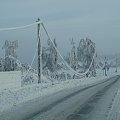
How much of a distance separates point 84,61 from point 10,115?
108m

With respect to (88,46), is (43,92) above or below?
below

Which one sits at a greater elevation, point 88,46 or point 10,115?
point 88,46

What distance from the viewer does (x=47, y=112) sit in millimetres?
16266

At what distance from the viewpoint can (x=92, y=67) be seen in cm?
11500

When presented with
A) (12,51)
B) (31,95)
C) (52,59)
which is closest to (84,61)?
(52,59)

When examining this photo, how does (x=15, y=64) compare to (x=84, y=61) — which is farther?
(x=84, y=61)

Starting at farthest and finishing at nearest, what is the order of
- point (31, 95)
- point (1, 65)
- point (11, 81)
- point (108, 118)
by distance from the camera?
point (1, 65) → point (11, 81) → point (31, 95) → point (108, 118)

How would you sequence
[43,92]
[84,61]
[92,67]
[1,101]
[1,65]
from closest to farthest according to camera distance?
[1,101] → [43,92] → [1,65] → [92,67] → [84,61]

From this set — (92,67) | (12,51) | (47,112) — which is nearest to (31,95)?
(47,112)

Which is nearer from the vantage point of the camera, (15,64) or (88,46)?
(15,64)

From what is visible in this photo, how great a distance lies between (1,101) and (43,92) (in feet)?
28.2

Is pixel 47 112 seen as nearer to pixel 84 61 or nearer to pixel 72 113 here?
pixel 72 113

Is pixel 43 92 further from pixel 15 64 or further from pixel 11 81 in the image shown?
pixel 15 64

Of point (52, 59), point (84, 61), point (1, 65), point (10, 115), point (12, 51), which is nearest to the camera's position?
point (10, 115)
